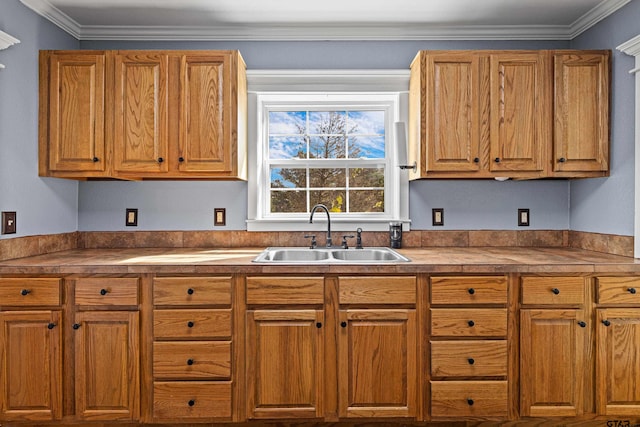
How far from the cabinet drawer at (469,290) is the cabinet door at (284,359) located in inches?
24.6

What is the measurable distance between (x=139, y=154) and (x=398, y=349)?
1.88 metres

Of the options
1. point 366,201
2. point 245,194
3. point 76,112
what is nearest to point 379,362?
point 366,201

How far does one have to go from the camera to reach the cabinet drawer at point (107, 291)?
205 cm

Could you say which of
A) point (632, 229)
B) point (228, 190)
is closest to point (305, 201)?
point (228, 190)

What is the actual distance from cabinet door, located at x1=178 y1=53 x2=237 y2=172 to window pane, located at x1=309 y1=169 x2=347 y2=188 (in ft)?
2.35

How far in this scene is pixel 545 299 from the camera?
206 centimetres

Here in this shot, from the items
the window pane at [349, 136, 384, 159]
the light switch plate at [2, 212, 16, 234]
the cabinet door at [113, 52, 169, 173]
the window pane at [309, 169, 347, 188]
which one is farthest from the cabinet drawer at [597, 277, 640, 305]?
the light switch plate at [2, 212, 16, 234]

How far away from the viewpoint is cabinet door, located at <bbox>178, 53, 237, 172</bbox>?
2.43m

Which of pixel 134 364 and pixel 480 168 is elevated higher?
pixel 480 168

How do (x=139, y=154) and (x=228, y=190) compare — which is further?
(x=228, y=190)

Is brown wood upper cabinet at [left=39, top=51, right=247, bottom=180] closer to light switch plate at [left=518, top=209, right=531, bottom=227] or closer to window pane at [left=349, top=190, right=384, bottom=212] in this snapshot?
window pane at [left=349, top=190, right=384, bottom=212]

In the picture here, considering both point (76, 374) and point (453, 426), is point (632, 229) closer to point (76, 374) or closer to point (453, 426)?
point (453, 426)

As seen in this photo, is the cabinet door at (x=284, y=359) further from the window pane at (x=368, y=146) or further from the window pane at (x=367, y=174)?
the window pane at (x=368, y=146)

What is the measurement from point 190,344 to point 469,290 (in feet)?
4.82
